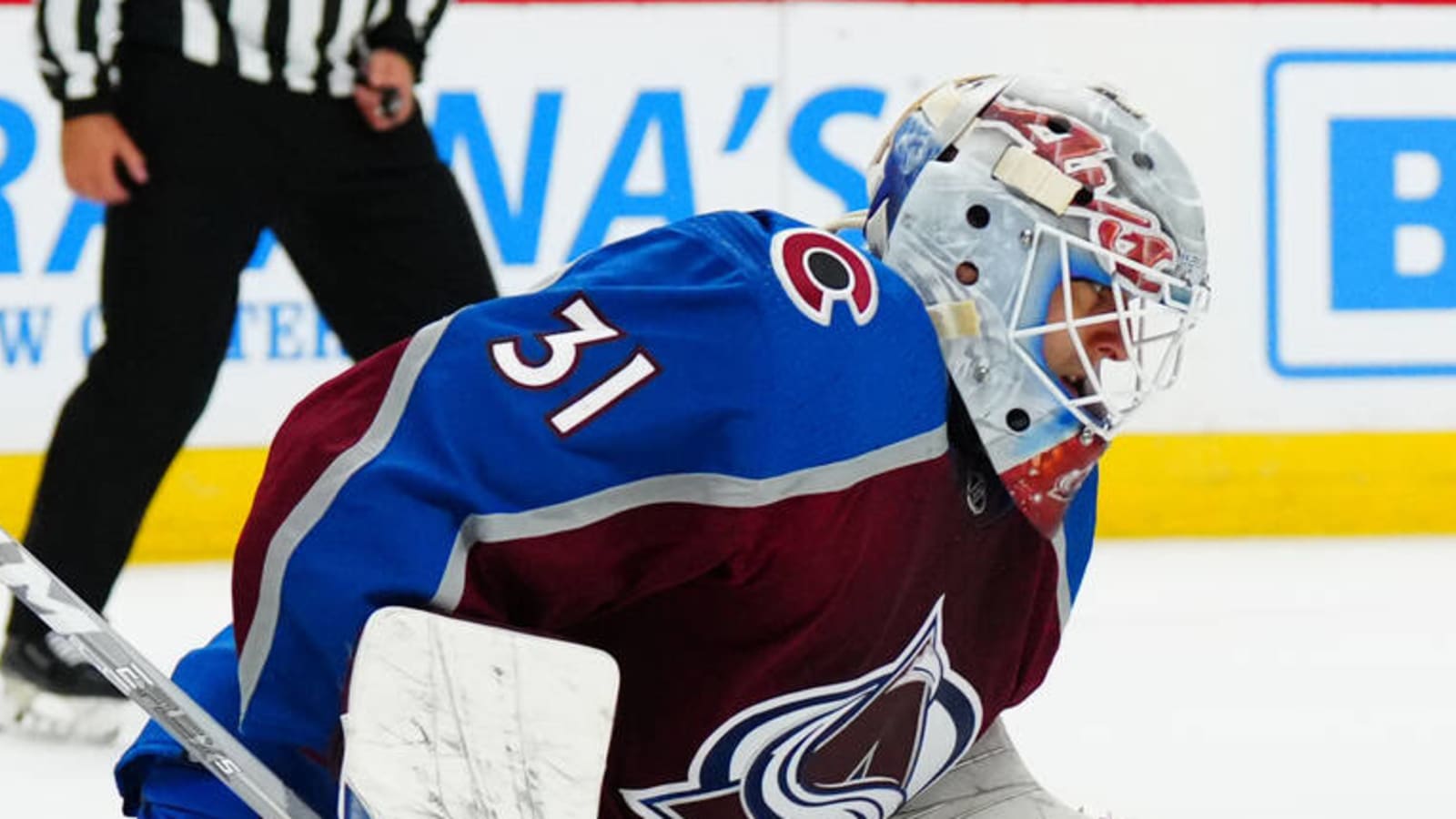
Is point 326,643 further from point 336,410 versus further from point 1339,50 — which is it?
point 1339,50

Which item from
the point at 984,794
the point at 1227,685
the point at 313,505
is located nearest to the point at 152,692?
the point at 313,505

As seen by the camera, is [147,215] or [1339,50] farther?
[1339,50]

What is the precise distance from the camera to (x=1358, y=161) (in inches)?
165

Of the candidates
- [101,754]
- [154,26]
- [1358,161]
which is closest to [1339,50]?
[1358,161]

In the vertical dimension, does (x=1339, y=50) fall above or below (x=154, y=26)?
below

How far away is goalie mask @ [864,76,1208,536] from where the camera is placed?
164cm

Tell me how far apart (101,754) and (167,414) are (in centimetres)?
39

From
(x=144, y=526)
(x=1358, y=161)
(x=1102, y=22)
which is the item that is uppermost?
(x=1102, y=22)

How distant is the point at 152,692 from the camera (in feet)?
4.89

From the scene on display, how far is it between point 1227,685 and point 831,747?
164 cm

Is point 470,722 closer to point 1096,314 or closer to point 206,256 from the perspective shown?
point 1096,314

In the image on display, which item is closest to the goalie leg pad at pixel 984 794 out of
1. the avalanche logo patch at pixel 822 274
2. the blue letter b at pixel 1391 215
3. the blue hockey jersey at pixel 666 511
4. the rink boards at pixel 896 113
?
the blue hockey jersey at pixel 666 511

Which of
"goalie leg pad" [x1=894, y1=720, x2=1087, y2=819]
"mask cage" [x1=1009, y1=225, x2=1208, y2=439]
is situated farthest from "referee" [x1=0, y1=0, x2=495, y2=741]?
"mask cage" [x1=1009, y1=225, x2=1208, y2=439]

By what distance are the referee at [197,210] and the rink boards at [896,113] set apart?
0.85m
